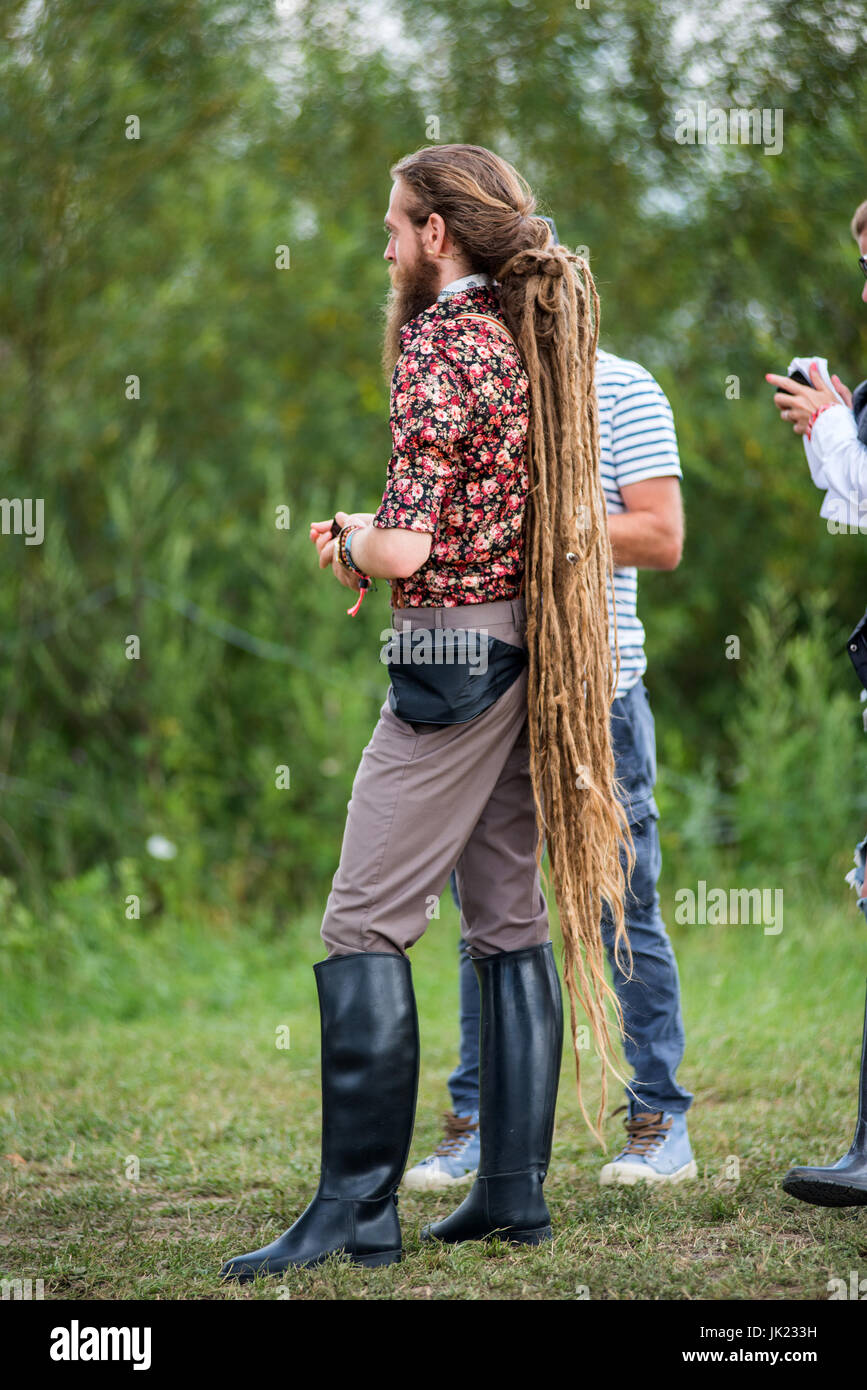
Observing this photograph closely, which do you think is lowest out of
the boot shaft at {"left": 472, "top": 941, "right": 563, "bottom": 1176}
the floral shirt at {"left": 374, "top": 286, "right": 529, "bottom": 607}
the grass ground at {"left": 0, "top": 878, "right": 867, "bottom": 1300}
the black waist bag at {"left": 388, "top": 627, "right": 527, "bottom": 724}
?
the grass ground at {"left": 0, "top": 878, "right": 867, "bottom": 1300}

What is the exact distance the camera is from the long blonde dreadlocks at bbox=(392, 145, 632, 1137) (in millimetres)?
2543

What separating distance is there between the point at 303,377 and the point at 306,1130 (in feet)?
18.7

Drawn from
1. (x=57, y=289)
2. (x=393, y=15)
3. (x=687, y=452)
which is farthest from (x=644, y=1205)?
(x=393, y=15)

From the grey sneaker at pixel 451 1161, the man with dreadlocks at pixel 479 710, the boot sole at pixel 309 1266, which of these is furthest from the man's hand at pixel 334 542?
the grey sneaker at pixel 451 1161

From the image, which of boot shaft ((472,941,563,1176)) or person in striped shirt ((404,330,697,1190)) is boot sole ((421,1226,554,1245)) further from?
person in striped shirt ((404,330,697,1190))

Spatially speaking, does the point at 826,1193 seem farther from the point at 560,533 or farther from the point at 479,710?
the point at 560,533

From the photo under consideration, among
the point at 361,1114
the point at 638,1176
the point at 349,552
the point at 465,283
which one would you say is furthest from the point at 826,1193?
the point at 465,283

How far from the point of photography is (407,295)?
8.60 ft

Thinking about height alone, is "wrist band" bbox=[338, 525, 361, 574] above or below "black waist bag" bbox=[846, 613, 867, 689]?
above

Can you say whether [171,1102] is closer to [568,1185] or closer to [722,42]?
[568,1185]

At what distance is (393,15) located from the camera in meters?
8.30

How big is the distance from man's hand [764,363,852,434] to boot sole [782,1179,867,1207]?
4.66 ft

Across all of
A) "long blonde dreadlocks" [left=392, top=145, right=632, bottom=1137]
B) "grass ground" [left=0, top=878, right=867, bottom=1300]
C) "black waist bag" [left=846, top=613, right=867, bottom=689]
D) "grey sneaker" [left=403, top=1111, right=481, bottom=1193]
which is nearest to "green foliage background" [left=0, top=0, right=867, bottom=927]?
"grass ground" [left=0, top=878, right=867, bottom=1300]

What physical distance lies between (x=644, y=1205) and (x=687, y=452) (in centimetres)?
480
